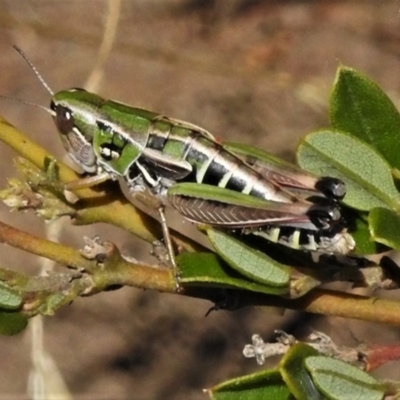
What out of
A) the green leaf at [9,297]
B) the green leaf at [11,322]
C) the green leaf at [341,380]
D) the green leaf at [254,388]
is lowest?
the green leaf at [341,380]

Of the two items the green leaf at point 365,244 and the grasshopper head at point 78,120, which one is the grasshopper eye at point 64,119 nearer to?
the grasshopper head at point 78,120

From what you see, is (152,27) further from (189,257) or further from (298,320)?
(189,257)

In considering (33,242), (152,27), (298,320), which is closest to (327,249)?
(33,242)

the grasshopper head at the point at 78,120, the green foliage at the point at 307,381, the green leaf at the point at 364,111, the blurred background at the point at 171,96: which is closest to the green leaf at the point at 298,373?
the green foliage at the point at 307,381

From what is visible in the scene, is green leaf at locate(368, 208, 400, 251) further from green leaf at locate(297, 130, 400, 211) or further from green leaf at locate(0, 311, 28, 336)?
green leaf at locate(0, 311, 28, 336)

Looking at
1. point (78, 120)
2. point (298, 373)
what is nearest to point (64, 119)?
point (78, 120)
